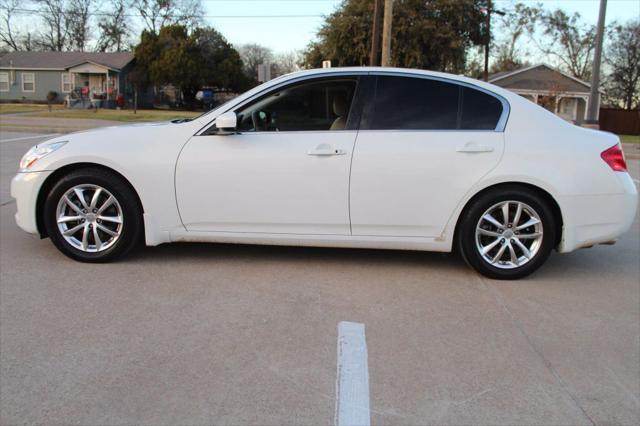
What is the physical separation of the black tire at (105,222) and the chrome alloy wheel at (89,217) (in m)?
0.02

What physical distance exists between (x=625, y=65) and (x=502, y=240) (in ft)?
165

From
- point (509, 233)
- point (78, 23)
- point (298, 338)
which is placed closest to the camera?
point (298, 338)

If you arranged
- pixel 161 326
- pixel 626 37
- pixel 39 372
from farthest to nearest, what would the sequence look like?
pixel 626 37
pixel 161 326
pixel 39 372

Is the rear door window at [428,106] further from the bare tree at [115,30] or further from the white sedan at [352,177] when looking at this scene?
the bare tree at [115,30]

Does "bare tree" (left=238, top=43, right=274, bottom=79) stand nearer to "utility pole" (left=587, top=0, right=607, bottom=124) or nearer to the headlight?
"utility pole" (left=587, top=0, right=607, bottom=124)

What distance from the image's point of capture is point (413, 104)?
4938 millimetres

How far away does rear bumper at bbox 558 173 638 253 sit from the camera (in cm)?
484

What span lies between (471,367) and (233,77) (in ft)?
166

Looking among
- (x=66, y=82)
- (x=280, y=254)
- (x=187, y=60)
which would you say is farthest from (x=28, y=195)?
(x=66, y=82)

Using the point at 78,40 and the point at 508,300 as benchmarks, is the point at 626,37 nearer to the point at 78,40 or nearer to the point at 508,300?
the point at 508,300

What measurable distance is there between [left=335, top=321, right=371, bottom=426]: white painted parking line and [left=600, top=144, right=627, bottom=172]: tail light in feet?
8.49

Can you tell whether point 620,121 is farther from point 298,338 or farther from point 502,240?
point 298,338

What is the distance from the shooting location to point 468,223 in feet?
15.9

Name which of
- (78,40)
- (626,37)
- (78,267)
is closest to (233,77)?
(78,40)
